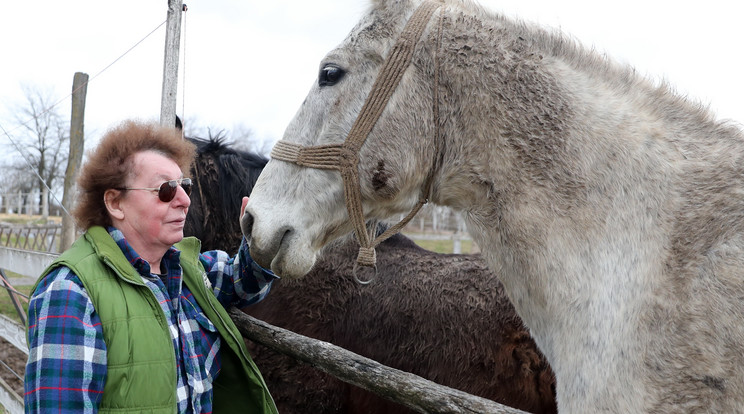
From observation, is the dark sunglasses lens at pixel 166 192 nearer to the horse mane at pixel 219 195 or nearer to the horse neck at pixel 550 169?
the horse neck at pixel 550 169

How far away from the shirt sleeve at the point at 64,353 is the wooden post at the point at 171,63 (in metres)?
1.91

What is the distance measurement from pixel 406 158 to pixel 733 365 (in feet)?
3.65

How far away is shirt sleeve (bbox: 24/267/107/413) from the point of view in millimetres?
1541

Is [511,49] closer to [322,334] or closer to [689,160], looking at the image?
[689,160]

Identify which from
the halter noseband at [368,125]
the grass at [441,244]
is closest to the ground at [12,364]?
the halter noseband at [368,125]

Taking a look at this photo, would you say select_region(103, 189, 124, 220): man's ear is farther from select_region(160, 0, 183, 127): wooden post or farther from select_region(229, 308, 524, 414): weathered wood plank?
select_region(160, 0, 183, 127): wooden post

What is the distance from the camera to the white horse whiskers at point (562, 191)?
Answer: 140 cm

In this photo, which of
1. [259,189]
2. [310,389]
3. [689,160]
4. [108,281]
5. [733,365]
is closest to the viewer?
[733,365]

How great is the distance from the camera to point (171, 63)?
333 cm

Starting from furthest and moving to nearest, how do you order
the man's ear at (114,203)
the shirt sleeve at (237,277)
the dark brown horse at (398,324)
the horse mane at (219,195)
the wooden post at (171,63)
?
the horse mane at (219,195)
the wooden post at (171,63)
the dark brown horse at (398,324)
the shirt sleeve at (237,277)
the man's ear at (114,203)

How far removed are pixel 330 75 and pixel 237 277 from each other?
1048mm

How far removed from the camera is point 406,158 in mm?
1855

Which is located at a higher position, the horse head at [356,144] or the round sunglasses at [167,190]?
the horse head at [356,144]

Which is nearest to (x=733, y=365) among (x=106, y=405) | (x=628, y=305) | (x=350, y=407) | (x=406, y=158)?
(x=628, y=305)
